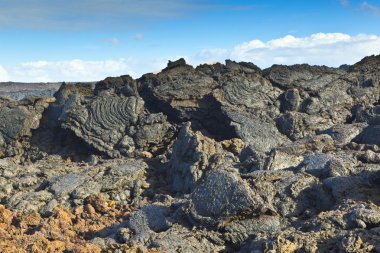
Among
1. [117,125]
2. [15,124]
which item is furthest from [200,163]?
[15,124]

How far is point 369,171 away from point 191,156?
4903mm

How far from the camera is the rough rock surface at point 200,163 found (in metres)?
8.61

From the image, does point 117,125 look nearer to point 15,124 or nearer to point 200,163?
point 15,124

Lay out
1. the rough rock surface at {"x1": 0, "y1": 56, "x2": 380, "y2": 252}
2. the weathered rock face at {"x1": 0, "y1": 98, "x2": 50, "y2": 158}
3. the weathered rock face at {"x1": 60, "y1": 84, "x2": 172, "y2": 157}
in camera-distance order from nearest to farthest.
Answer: the rough rock surface at {"x1": 0, "y1": 56, "x2": 380, "y2": 252} < the weathered rock face at {"x1": 60, "y1": 84, "x2": 172, "y2": 157} < the weathered rock face at {"x1": 0, "y1": 98, "x2": 50, "y2": 158}

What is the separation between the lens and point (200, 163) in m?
12.9

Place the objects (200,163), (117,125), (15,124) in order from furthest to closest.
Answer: (15,124)
(117,125)
(200,163)

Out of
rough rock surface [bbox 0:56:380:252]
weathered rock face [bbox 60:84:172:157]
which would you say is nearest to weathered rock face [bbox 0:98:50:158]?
rough rock surface [bbox 0:56:380:252]

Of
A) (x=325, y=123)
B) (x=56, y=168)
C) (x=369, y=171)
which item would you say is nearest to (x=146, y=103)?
(x=56, y=168)

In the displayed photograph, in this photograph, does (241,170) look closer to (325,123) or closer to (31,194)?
(31,194)

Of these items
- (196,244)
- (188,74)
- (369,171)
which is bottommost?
(196,244)

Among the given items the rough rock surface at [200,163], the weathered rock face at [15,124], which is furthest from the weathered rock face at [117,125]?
the weathered rock face at [15,124]

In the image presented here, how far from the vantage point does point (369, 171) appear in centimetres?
985

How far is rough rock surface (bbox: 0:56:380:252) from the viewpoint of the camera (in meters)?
8.61

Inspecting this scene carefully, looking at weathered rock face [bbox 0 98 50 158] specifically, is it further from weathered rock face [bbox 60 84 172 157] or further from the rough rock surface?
weathered rock face [bbox 60 84 172 157]
